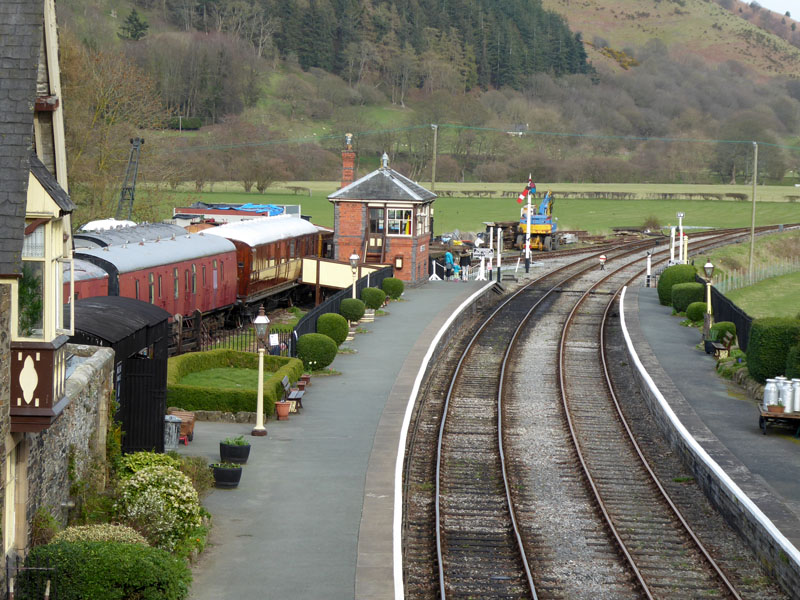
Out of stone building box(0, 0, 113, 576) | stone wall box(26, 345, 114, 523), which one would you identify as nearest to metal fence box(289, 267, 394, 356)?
stone wall box(26, 345, 114, 523)

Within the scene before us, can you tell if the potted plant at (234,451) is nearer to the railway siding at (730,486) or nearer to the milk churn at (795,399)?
the railway siding at (730,486)

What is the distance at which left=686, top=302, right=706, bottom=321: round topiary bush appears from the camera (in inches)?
1571

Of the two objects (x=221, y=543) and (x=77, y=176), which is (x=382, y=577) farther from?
(x=77, y=176)

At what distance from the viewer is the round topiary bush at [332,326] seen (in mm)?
32188

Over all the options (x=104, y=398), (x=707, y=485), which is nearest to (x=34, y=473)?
(x=104, y=398)

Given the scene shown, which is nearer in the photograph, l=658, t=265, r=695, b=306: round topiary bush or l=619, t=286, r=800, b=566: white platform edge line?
l=619, t=286, r=800, b=566: white platform edge line

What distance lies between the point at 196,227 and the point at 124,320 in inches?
1026

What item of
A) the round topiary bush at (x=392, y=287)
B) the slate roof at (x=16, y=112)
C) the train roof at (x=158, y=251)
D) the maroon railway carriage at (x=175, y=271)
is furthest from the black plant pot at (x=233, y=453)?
the round topiary bush at (x=392, y=287)

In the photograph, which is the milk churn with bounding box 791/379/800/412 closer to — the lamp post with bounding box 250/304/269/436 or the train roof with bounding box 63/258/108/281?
the lamp post with bounding box 250/304/269/436

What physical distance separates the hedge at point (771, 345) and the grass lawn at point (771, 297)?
58.5 ft

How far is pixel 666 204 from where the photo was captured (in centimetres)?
11094

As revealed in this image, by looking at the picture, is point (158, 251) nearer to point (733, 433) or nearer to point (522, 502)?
point (522, 502)

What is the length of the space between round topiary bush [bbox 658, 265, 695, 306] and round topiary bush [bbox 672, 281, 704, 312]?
2512mm

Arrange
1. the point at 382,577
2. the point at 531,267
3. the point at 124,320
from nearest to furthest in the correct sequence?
the point at 382,577 < the point at 124,320 < the point at 531,267
